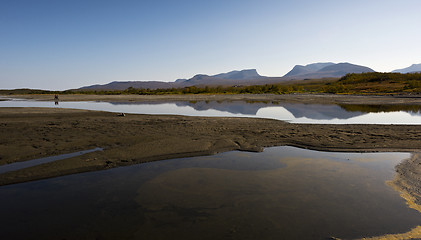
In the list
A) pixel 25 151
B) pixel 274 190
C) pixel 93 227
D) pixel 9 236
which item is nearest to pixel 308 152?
pixel 274 190

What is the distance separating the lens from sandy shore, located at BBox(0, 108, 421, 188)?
22.8 feet

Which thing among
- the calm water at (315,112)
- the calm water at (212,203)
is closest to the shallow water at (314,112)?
the calm water at (315,112)

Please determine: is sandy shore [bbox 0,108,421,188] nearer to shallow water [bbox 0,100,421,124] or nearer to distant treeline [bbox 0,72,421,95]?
shallow water [bbox 0,100,421,124]

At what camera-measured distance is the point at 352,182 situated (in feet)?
18.3

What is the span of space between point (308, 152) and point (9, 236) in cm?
773

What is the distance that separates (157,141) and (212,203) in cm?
525

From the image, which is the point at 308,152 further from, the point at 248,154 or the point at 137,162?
the point at 137,162

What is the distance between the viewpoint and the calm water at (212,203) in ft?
Result: 12.0

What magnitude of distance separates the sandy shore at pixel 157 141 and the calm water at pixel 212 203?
0.80m

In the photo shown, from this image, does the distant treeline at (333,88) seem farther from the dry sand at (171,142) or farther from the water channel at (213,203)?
the water channel at (213,203)

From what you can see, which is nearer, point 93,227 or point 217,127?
point 93,227

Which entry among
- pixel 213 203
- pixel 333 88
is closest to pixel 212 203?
pixel 213 203

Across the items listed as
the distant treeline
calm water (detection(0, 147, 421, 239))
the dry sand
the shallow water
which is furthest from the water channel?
the distant treeline

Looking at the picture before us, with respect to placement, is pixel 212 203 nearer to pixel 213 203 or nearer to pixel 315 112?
pixel 213 203
